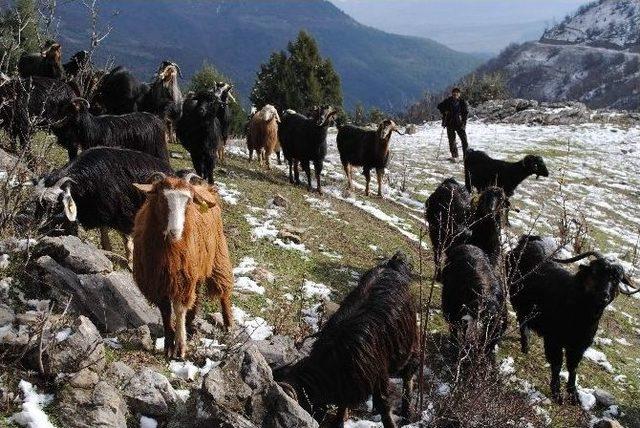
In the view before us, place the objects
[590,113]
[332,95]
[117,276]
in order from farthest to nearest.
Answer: [332,95], [590,113], [117,276]

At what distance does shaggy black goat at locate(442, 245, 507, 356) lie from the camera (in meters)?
7.10

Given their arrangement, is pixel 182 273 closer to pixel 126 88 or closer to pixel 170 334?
pixel 170 334

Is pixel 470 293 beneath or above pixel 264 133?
beneath

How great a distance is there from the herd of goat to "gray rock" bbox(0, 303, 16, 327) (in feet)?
3.05

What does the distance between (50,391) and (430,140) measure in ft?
74.3

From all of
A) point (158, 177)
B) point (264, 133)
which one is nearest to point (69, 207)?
point (158, 177)

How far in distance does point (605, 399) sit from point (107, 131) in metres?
8.30

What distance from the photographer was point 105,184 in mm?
7484

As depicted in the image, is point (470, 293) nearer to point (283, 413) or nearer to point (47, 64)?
point (283, 413)

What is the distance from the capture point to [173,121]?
15.0 meters

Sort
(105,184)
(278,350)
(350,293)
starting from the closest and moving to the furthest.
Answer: (278,350) < (350,293) < (105,184)

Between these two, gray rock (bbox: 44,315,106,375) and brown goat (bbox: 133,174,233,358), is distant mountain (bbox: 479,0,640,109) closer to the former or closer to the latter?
brown goat (bbox: 133,174,233,358)

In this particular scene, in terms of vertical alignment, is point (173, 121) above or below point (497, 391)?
above

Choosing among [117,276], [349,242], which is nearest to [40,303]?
[117,276]
